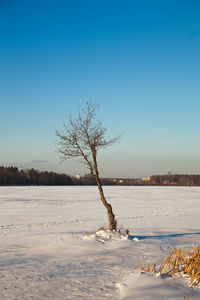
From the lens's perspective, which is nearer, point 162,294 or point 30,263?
point 162,294

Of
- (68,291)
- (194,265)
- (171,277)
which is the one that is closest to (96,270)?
(68,291)

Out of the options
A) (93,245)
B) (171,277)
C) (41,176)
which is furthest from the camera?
(41,176)

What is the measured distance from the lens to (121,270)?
17.9 feet

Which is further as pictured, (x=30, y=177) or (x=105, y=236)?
(x=30, y=177)

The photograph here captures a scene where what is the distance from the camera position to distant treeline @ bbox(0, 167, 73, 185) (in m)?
101

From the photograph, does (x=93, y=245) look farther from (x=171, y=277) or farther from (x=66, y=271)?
(x=171, y=277)

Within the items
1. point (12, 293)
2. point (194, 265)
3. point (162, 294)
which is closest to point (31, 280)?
point (12, 293)

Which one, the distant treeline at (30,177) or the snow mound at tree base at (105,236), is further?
the distant treeline at (30,177)

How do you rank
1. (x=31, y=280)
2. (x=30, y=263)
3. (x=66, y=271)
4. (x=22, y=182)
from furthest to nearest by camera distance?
1. (x=22, y=182)
2. (x=30, y=263)
3. (x=66, y=271)
4. (x=31, y=280)

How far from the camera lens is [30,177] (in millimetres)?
108062

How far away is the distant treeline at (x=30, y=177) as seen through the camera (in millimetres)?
100562

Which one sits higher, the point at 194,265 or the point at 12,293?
the point at 194,265

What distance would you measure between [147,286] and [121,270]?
1.40m

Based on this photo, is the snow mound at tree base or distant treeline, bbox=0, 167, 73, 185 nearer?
the snow mound at tree base
